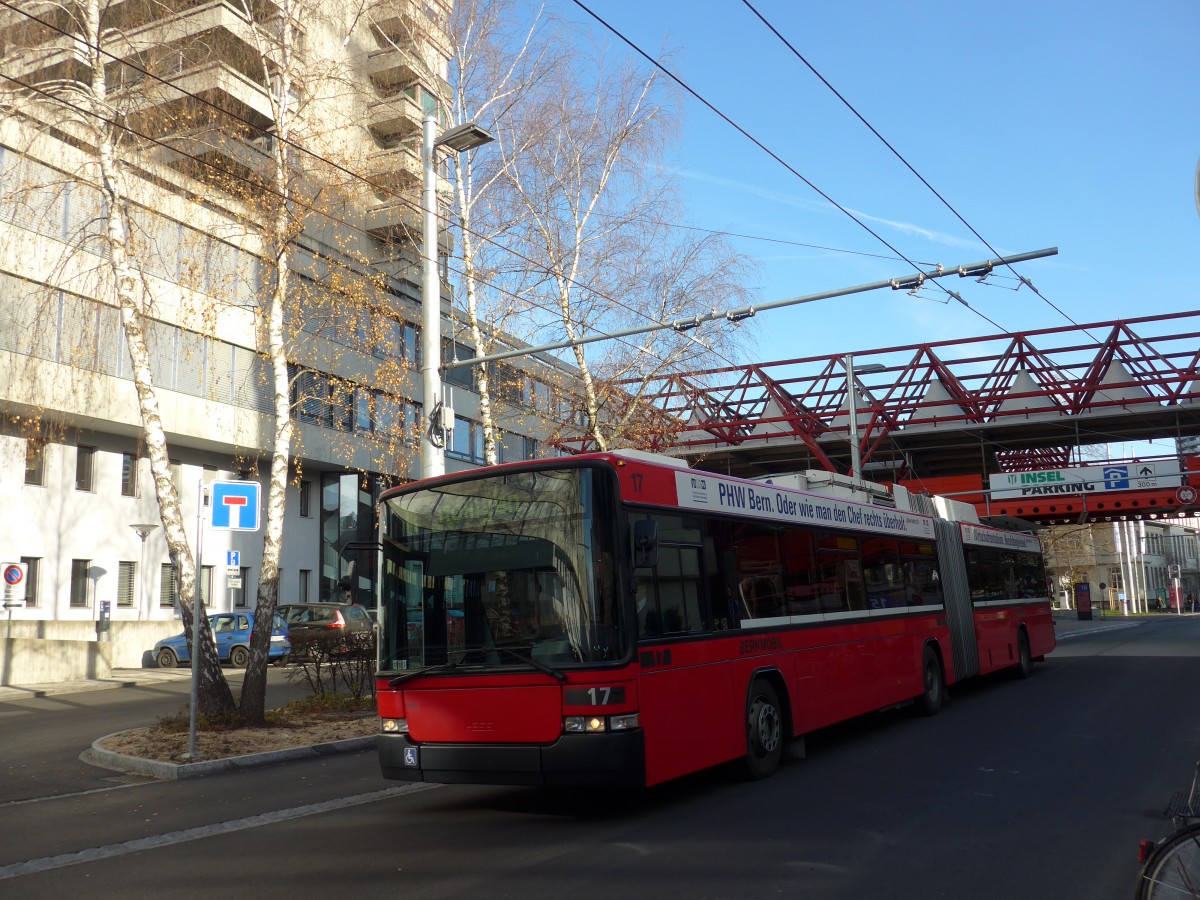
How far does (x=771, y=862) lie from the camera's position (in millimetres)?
6398

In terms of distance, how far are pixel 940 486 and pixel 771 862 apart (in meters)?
30.9

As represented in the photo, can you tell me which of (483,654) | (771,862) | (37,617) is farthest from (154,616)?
(771,862)

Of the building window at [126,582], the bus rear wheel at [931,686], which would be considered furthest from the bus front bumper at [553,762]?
the building window at [126,582]

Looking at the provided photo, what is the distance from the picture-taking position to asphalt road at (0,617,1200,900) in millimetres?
6098

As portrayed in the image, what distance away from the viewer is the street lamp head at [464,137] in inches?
585

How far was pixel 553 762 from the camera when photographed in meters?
7.59

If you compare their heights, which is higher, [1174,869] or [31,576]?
[31,576]

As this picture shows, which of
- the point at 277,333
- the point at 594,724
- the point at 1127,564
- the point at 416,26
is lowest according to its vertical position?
the point at 594,724

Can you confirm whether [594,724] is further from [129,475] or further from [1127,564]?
[1127,564]

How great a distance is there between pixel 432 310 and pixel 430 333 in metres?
0.38

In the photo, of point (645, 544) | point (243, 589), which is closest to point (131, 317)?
point (645, 544)

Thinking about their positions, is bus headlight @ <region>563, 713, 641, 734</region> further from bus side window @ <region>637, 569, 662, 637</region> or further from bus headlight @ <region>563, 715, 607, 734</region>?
bus side window @ <region>637, 569, 662, 637</region>

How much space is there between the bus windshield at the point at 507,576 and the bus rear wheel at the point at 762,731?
2.27m

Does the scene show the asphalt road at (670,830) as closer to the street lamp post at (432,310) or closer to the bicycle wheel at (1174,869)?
the bicycle wheel at (1174,869)
